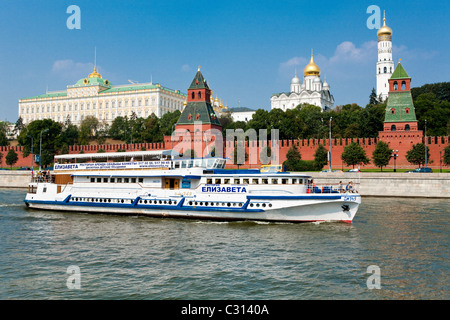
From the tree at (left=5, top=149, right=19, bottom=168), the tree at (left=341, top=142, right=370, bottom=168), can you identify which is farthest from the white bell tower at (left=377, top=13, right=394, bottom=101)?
the tree at (left=5, top=149, right=19, bottom=168)

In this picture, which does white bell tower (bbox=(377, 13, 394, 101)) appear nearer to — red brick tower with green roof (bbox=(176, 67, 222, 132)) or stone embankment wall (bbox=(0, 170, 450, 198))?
red brick tower with green roof (bbox=(176, 67, 222, 132))

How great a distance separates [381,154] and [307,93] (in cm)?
8081

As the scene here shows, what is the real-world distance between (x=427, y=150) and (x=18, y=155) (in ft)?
239

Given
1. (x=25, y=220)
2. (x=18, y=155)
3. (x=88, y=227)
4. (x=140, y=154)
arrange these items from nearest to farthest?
(x=88, y=227)
(x=25, y=220)
(x=140, y=154)
(x=18, y=155)

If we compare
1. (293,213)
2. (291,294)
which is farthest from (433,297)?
(293,213)

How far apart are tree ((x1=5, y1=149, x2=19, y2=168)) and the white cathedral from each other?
8052 centimetres

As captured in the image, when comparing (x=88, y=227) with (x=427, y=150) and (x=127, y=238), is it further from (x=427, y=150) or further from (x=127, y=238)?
(x=427, y=150)

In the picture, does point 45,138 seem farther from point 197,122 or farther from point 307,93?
point 307,93

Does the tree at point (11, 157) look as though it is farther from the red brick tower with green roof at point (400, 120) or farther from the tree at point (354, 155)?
the red brick tower with green roof at point (400, 120)

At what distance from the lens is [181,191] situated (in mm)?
28281

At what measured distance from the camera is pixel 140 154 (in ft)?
100

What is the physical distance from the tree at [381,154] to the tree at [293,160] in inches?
403

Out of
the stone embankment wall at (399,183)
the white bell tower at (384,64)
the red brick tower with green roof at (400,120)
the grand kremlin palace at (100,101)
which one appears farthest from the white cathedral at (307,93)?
the stone embankment wall at (399,183)

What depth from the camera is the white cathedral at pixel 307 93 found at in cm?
13538
